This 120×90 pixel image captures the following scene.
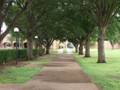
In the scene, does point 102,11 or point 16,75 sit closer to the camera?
point 16,75

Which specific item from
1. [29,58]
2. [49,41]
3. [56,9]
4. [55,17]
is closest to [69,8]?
[56,9]

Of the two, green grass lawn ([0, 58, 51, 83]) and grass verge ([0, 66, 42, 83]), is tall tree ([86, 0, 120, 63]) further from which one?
grass verge ([0, 66, 42, 83])

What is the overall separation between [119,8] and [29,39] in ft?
36.6

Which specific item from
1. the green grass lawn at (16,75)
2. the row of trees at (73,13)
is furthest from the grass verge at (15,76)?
the row of trees at (73,13)

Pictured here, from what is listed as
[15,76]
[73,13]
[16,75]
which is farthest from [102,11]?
[15,76]

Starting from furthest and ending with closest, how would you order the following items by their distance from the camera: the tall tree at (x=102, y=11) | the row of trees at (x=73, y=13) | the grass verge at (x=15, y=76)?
the row of trees at (x=73, y=13) → the tall tree at (x=102, y=11) → the grass verge at (x=15, y=76)

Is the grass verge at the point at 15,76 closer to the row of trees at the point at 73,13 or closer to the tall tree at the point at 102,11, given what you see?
the row of trees at the point at 73,13

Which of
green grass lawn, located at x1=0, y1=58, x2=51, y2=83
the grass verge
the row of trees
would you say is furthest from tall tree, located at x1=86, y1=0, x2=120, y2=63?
the grass verge

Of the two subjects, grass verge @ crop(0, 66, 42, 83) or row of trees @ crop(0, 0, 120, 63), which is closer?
grass verge @ crop(0, 66, 42, 83)

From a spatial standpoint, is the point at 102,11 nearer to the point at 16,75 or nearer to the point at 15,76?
the point at 16,75

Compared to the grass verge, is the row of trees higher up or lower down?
higher up

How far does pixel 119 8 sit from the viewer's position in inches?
1118

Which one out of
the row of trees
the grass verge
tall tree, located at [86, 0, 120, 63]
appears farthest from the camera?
the row of trees

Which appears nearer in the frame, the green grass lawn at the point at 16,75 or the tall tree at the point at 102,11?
the green grass lawn at the point at 16,75
